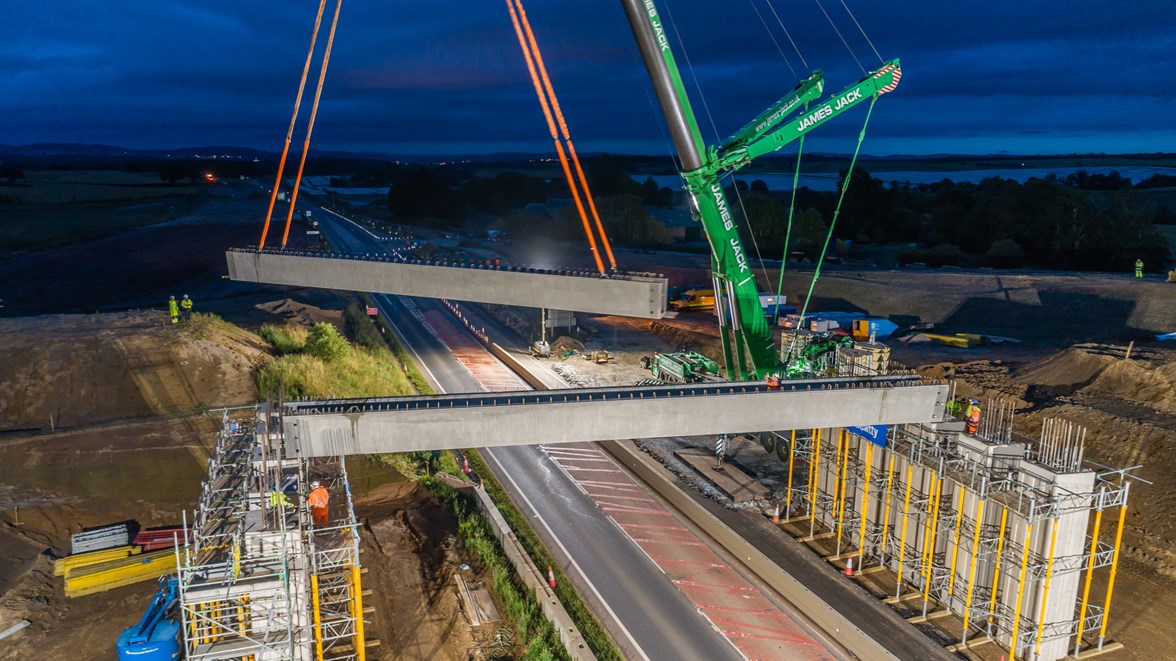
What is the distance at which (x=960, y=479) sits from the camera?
1973 cm

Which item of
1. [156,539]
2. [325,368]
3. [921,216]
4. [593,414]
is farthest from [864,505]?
[921,216]

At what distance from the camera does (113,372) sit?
31062 mm

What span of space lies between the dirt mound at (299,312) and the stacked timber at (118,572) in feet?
81.5

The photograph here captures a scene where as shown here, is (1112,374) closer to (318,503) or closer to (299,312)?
(318,503)

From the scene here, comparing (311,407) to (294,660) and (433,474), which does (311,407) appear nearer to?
(294,660)

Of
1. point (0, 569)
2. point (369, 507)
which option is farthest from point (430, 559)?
point (0, 569)

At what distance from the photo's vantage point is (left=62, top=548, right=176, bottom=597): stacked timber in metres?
21.1

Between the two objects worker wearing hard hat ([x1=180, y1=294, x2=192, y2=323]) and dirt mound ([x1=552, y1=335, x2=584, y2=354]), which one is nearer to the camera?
worker wearing hard hat ([x1=180, y1=294, x2=192, y2=323])

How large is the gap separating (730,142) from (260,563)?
20003mm

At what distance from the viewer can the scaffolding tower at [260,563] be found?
13.8m

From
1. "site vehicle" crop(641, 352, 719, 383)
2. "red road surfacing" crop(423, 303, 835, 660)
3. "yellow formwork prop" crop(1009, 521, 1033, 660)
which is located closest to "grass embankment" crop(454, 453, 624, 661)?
"red road surfacing" crop(423, 303, 835, 660)

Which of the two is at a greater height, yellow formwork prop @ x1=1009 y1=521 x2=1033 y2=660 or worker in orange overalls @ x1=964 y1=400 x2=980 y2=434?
worker in orange overalls @ x1=964 y1=400 x2=980 y2=434

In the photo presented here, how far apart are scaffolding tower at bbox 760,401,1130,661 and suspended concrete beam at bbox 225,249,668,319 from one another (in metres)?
8.75

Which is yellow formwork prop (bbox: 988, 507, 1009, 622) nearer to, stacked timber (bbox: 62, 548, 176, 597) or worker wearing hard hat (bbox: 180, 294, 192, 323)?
stacked timber (bbox: 62, 548, 176, 597)
